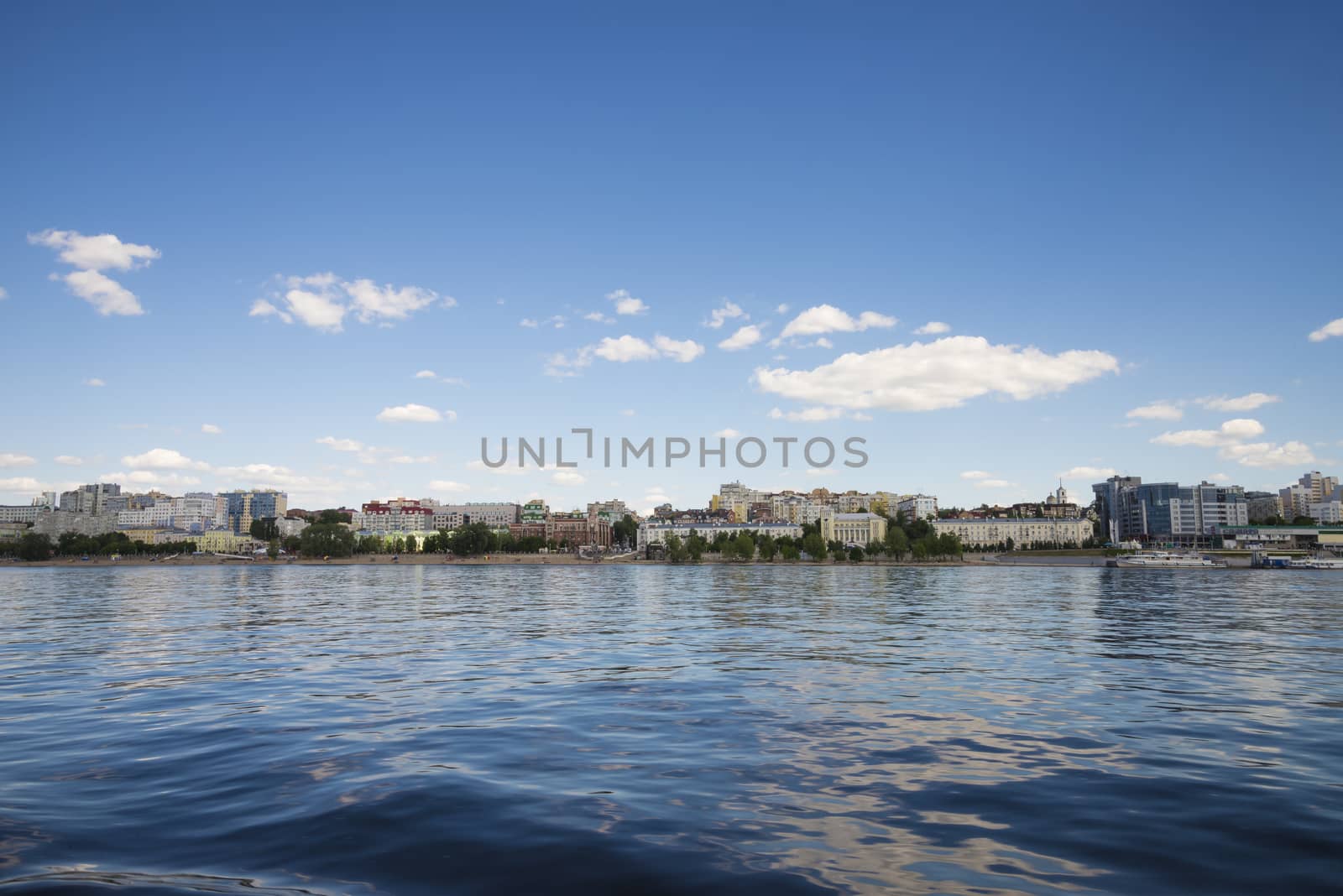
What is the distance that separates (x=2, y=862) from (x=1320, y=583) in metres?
112

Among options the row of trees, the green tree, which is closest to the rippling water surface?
the green tree

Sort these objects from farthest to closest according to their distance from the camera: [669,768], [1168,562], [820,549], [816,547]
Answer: [816,547] < [820,549] < [1168,562] < [669,768]

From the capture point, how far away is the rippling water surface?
7.74m

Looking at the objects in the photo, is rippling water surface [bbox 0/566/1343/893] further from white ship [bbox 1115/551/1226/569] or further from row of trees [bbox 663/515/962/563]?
row of trees [bbox 663/515/962/563]

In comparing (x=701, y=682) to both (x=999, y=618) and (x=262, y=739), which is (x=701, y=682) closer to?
(x=262, y=739)

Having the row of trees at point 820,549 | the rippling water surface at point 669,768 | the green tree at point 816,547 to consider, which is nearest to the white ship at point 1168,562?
the row of trees at point 820,549

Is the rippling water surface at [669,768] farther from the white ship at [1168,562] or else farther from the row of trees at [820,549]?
the row of trees at [820,549]

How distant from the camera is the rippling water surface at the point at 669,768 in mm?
7742

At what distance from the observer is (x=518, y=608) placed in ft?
166

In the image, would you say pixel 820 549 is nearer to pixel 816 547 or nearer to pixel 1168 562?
pixel 816 547

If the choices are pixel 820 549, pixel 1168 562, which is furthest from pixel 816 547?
pixel 1168 562

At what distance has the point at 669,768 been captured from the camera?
1162 centimetres

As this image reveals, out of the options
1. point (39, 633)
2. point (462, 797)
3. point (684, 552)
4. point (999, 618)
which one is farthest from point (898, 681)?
point (684, 552)

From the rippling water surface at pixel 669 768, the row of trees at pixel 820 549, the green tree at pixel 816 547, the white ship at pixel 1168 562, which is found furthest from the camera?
the row of trees at pixel 820 549
